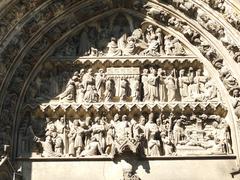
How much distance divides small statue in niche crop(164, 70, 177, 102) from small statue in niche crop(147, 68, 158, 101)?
0.65 feet

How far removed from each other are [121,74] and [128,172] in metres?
1.97

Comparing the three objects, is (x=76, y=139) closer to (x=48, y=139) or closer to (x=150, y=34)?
(x=48, y=139)

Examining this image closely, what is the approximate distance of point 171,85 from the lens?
34.5ft

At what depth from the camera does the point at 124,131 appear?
390 inches

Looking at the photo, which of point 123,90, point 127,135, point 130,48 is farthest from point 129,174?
point 130,48

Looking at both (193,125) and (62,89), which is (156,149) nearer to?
(193,125)

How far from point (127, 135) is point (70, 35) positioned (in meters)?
2.38

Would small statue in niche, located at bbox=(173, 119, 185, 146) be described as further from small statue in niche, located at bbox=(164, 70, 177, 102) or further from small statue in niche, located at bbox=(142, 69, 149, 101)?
small statue in niche, located at bbox=(142, 69, 149, 101)

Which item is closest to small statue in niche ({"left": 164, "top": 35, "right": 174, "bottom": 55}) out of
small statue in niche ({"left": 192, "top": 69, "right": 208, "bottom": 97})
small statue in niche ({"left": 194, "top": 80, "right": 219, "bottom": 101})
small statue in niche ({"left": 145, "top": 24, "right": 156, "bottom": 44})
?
small statue in niche ({"left": 145, "top": 24, "right": 156, "bottom": 44})

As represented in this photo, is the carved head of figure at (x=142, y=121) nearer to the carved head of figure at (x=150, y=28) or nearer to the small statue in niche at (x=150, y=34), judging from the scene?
the small statue in niche at (x=150, y=34)

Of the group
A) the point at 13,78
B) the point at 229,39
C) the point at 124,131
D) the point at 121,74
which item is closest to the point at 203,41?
the point at 229,39

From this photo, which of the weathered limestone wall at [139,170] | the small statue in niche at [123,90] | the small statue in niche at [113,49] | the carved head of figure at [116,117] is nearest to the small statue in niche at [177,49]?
the small statue in niche at [113,49]

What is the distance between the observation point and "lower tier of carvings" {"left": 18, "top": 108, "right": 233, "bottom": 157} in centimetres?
974

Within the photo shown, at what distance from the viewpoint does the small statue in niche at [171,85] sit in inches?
408
